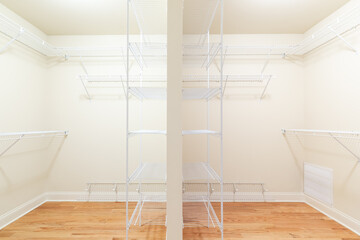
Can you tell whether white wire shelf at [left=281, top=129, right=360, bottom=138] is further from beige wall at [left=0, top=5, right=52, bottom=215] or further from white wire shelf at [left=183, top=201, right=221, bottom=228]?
beige wall at [left=0, top=5, right=52, bottom=215]

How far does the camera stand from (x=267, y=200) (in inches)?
95.9

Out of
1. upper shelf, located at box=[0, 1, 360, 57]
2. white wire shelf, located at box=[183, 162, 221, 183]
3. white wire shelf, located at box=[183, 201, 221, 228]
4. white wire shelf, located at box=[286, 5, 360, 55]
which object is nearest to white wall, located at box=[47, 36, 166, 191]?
upper shelf, located at box=[0, 1, 360, 57]

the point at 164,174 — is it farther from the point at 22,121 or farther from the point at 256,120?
the point at 22,121

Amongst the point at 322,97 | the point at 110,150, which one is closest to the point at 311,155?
the point at 322,97

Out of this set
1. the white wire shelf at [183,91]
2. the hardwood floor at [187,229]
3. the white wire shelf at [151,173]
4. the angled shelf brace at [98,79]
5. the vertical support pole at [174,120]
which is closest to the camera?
the vertical support pole at [174,120]

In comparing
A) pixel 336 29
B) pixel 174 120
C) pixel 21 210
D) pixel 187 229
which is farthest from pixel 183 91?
pixel 21 210

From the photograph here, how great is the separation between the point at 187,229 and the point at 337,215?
63.4 inches

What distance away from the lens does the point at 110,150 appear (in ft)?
8.19

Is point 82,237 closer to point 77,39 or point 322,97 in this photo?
point 77,39

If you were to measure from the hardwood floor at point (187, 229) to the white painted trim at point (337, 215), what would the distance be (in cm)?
6

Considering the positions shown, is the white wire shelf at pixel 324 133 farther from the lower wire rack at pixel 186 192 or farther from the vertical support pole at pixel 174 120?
the vertical support pole at pixel 174 120

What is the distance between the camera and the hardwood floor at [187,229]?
1709mm

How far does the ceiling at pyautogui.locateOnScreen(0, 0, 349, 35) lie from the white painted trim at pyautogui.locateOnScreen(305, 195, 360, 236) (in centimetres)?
215

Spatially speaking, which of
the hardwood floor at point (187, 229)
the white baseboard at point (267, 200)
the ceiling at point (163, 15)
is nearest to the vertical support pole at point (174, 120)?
the ceiling at point (163, 15)
